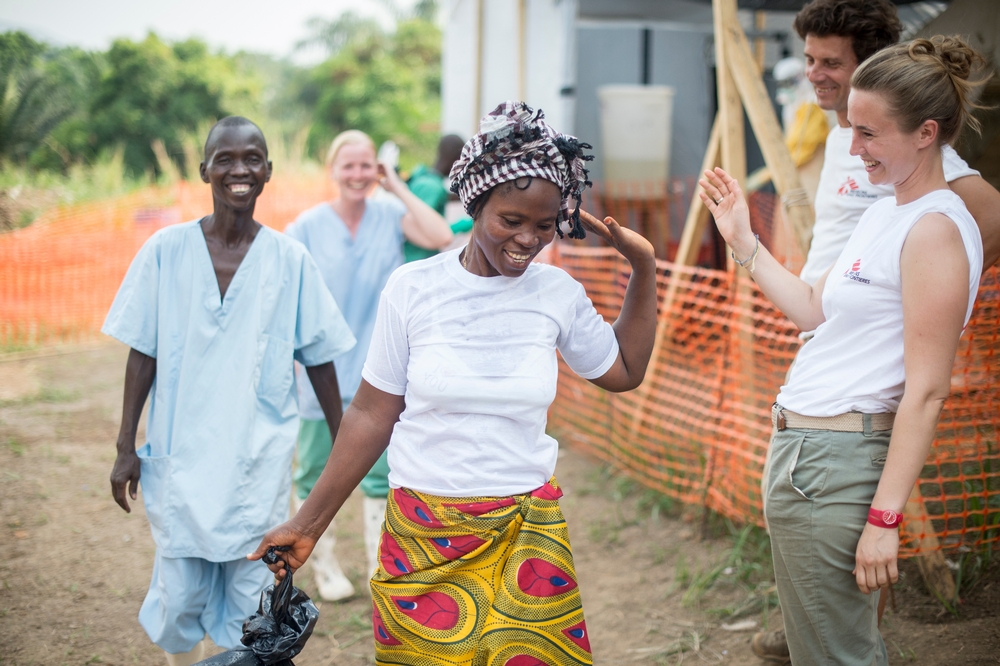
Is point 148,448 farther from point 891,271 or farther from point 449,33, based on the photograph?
point 449,33

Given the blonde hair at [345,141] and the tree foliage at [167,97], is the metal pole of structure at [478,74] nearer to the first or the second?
the blonde hair at [345,141]

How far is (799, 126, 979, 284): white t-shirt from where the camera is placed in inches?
106

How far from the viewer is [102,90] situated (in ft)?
78.3

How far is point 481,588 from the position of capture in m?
1.93

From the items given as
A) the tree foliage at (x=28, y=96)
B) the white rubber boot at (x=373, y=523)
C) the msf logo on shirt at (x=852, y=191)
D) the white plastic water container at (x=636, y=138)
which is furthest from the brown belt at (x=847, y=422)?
the tree foliage at (x=28, y=96)

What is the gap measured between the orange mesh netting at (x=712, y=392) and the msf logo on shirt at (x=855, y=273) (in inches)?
64.2

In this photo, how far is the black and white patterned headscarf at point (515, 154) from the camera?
189 cm

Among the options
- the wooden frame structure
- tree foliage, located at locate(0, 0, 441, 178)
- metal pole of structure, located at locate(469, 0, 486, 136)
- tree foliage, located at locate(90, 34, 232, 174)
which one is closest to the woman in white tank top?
the wooden frame structure

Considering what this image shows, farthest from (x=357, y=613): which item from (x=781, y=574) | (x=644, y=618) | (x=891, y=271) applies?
(x=891, y=271)

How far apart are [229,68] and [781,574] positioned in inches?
1134

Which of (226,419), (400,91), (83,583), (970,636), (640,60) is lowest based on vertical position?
(83,583)

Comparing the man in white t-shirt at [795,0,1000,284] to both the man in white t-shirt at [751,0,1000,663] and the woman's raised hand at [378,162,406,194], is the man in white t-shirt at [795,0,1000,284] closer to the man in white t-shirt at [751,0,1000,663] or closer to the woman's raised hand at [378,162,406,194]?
the man in white t-shirt at [751,0,1000,663]

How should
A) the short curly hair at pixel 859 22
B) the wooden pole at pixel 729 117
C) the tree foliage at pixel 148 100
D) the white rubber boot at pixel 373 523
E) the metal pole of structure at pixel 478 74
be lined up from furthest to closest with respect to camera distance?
1. the tree foliage at pixel 148 100
2. the metal pole of structure at pixel 478 74
3. the wooden pole at pixel 729 117
4. the white rubber boot at pixel 373 523
5. the short curly hair at pixel 859 22

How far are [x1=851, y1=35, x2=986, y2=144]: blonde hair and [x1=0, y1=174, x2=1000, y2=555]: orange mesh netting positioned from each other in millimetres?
1622
